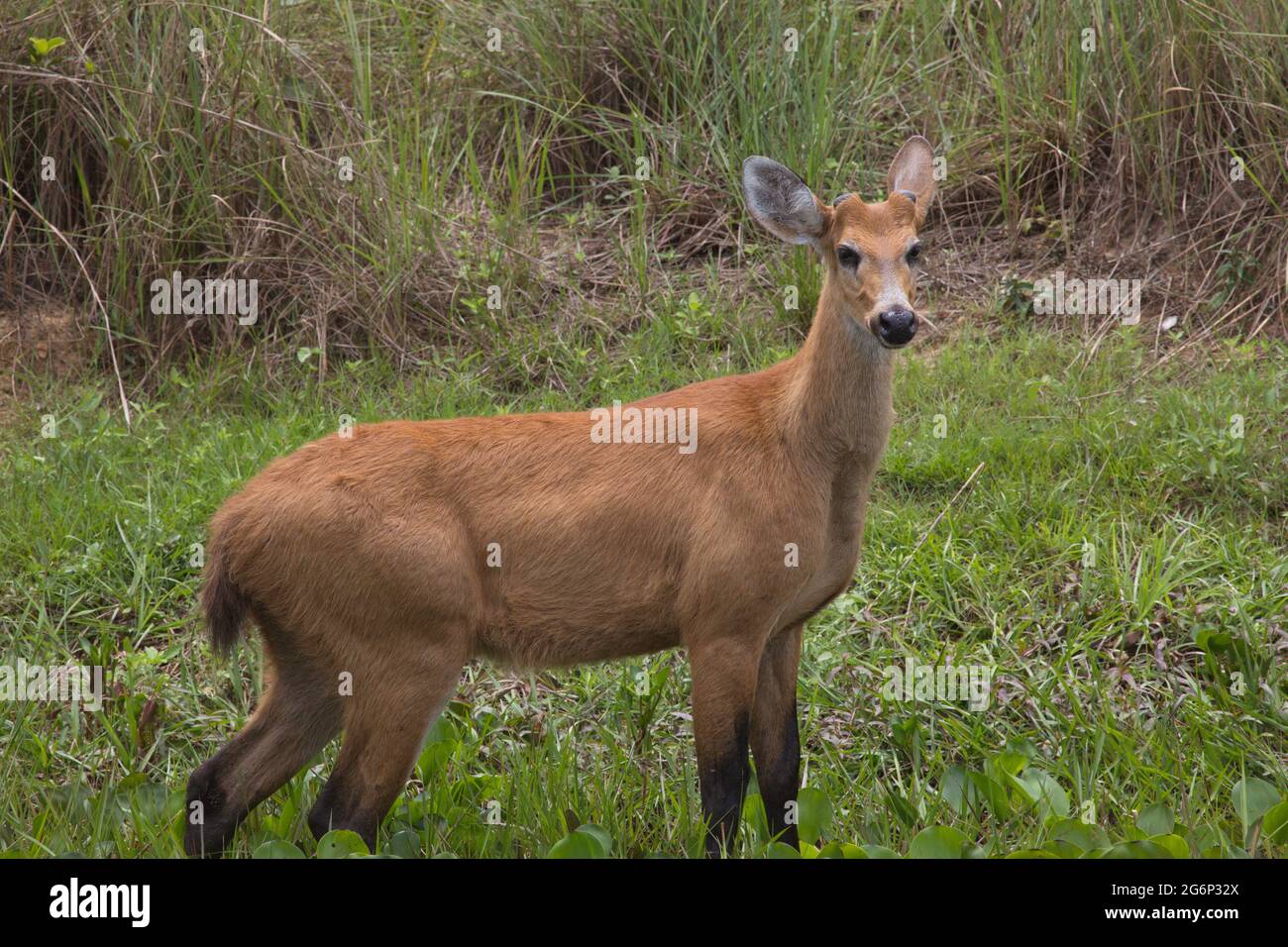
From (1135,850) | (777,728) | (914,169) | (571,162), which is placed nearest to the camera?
(1135,850)

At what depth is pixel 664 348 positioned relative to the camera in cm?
813

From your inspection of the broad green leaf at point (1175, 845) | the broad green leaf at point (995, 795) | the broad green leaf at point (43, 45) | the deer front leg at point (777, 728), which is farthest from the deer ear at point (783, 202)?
the broad green leaf at point (43, 45)

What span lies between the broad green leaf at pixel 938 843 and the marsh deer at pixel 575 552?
2.17 ft

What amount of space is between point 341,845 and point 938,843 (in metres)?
1.73

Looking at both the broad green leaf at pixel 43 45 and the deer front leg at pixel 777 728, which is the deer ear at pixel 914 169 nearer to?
the deer front leg at pixel 777 728

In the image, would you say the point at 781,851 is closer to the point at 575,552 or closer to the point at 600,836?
the point at 600,836

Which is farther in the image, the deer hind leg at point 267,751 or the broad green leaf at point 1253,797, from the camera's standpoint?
the deer hind leg at point 267,751

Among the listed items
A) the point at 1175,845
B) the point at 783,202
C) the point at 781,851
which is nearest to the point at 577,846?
the point at 781,851

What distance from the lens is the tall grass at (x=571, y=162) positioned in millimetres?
8367

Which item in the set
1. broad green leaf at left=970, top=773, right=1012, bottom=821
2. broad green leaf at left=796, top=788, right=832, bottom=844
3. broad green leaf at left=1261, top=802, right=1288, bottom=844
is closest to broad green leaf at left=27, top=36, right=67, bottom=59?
broad green leaf at left=796, top=788, right=832, bottom=844

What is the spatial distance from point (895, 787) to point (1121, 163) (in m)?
4.75

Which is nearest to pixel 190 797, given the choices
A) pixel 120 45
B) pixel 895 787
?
pixel 895 787

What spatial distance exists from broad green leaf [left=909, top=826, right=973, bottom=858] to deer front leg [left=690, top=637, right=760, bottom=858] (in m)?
0.65

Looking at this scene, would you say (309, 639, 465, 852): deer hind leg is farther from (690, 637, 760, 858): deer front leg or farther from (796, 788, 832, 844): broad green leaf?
(796, 788, 832, 844): broad green leaf
